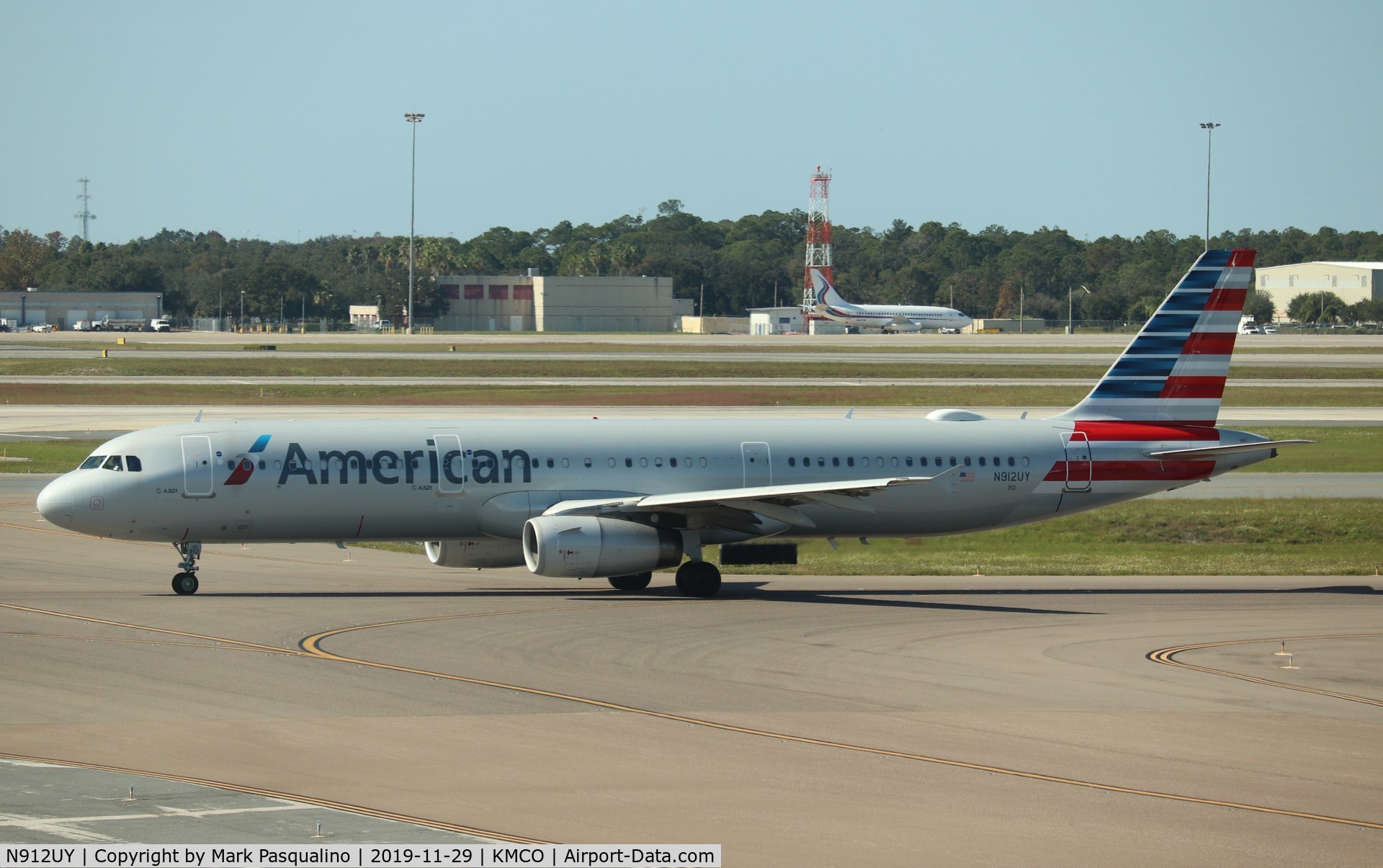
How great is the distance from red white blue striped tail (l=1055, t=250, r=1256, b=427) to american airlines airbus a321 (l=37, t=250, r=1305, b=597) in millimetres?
41

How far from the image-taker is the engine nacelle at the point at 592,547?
104ft

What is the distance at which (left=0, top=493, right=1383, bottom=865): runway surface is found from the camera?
16.3 meters

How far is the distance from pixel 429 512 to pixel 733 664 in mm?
10423

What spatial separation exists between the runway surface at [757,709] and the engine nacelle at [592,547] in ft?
2.77

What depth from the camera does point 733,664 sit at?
2541 cm

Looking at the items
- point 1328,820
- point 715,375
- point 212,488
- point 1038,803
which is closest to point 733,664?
point 1038,803

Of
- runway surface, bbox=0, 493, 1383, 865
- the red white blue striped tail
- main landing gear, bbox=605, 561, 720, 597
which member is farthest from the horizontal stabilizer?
main landing gear, bbox=605, 561, 720, 597

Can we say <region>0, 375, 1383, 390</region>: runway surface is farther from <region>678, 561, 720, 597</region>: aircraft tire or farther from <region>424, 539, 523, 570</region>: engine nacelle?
<region>678, 561, 720, 597</region>: aircraft tire

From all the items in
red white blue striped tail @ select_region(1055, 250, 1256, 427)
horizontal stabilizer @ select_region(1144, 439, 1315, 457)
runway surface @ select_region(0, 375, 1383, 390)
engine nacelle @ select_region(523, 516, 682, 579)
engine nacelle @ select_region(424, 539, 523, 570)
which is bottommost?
engine nacelle @ select_region(424, 539, 523, 570)

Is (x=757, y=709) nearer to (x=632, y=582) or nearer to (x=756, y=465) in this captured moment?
(x=632, y=582)

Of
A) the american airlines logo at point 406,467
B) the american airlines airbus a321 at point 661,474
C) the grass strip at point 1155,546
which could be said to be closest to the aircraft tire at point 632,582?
the american airlines airbus a321 at point 661,474

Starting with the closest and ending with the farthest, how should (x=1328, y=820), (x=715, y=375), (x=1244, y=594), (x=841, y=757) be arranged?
(x=1328, y=820)
(x=841, y=757)
(x=1244, y=594)
(x=715, y=375)

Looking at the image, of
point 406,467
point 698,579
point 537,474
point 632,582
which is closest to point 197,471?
point 406,467

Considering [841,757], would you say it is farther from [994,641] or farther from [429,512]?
[429,512]
